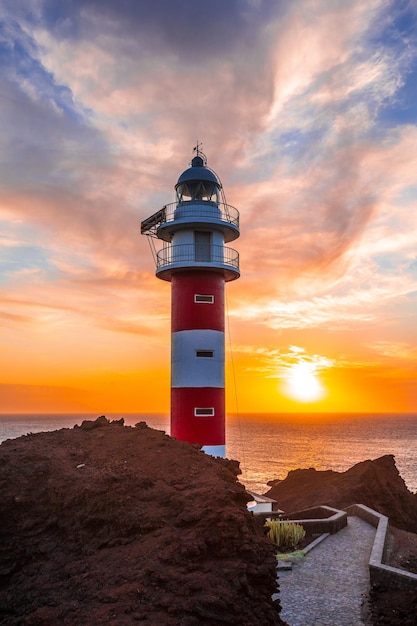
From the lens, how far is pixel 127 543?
23.6 ft

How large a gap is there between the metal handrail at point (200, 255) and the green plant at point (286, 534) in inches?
380

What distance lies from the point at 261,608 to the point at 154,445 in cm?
391

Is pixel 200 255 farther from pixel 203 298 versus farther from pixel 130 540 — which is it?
pixel 130 540

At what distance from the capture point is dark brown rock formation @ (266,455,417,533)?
23109 mm

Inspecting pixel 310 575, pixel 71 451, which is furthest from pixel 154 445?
pixel 310 575

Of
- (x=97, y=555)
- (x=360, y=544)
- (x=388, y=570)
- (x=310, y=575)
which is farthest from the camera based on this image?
(x=360, y=544)

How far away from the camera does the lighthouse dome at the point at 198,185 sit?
21828 mm

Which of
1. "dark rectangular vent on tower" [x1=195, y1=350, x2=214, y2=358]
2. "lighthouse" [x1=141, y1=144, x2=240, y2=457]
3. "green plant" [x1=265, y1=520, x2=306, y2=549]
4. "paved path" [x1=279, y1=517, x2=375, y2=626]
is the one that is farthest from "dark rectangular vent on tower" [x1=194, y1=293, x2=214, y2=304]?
"paved path" [x1=279, y1=517, x2=375, y2=626]

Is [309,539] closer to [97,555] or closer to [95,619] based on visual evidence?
[97,555]

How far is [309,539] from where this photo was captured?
15086 mm

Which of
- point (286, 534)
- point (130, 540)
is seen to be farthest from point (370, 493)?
point (130, 540)

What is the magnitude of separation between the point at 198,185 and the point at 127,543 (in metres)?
16.9

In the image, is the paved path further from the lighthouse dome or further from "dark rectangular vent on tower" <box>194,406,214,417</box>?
the lighthouse dome

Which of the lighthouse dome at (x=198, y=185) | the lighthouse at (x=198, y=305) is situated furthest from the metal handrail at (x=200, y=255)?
the lighthouse dome at (x=198, y=185)
